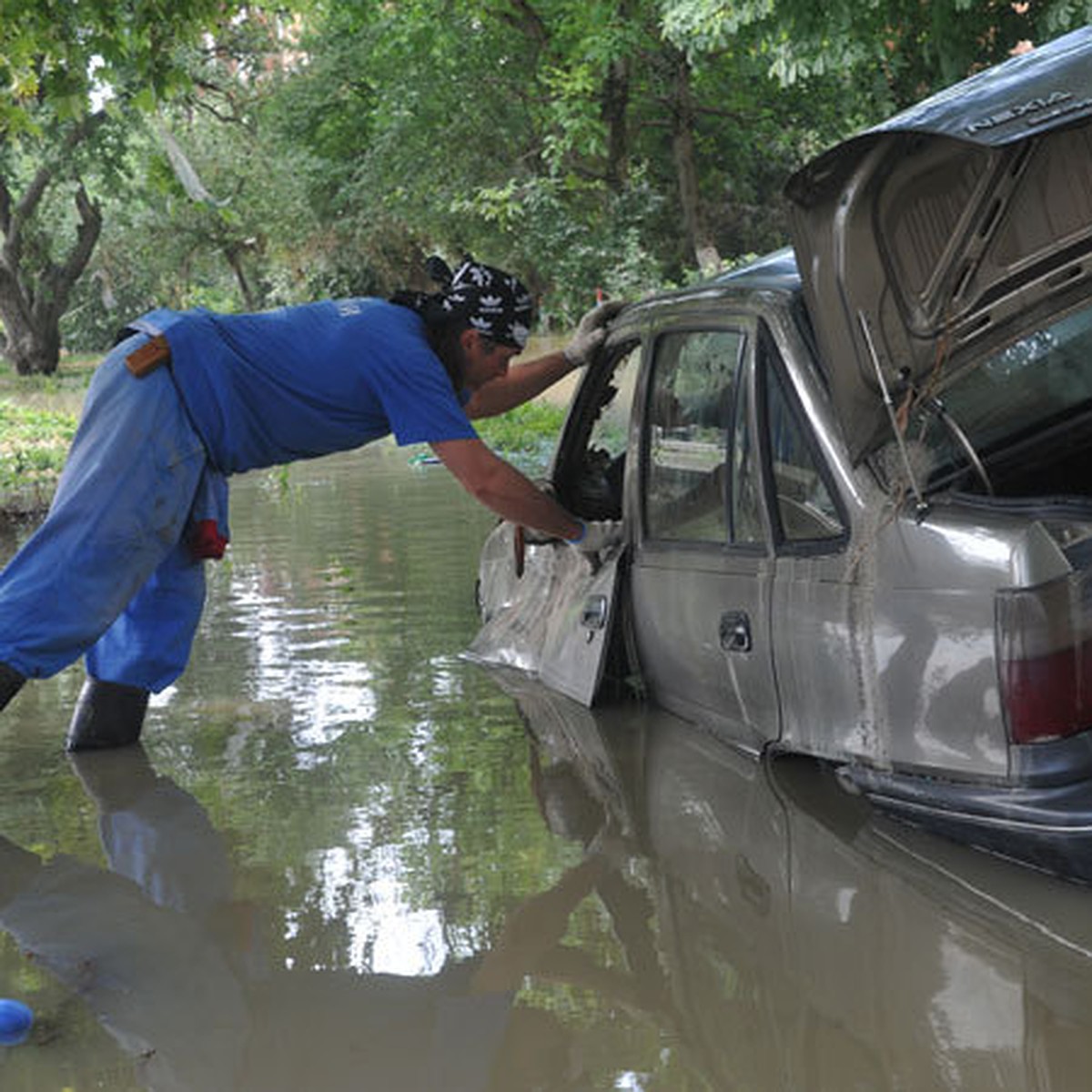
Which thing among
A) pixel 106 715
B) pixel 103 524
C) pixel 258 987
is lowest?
pixel 258 987

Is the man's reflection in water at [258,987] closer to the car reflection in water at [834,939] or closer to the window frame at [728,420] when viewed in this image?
the car reflection in water at [834,939]

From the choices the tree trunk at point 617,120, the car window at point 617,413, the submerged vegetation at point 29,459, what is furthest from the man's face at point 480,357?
the tree trunk at point 617,120

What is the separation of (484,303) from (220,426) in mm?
1022

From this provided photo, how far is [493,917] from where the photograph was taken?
4.29 meters

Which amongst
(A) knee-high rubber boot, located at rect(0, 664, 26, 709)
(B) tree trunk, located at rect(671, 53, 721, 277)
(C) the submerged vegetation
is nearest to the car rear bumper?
(A) knee-high rubber boot, located at rect(0, 664, 26, 709)

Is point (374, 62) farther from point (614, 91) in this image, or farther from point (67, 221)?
point (67, 221)

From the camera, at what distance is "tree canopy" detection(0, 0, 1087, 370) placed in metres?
9.36

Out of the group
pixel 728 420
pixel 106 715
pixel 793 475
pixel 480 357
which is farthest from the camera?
pixel 106 715

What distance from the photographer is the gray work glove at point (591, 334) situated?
6402 millimetres

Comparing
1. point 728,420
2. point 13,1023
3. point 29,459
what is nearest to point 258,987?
point 13,1023

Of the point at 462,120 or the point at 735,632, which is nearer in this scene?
the point at 735,632

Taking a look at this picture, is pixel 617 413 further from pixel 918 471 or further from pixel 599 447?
pixel 918 471

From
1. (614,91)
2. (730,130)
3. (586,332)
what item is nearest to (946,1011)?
(586,332)

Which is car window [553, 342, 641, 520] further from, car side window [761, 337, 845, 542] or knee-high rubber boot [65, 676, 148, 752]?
knee-high rubber boot [65, 676, 148, 752]
